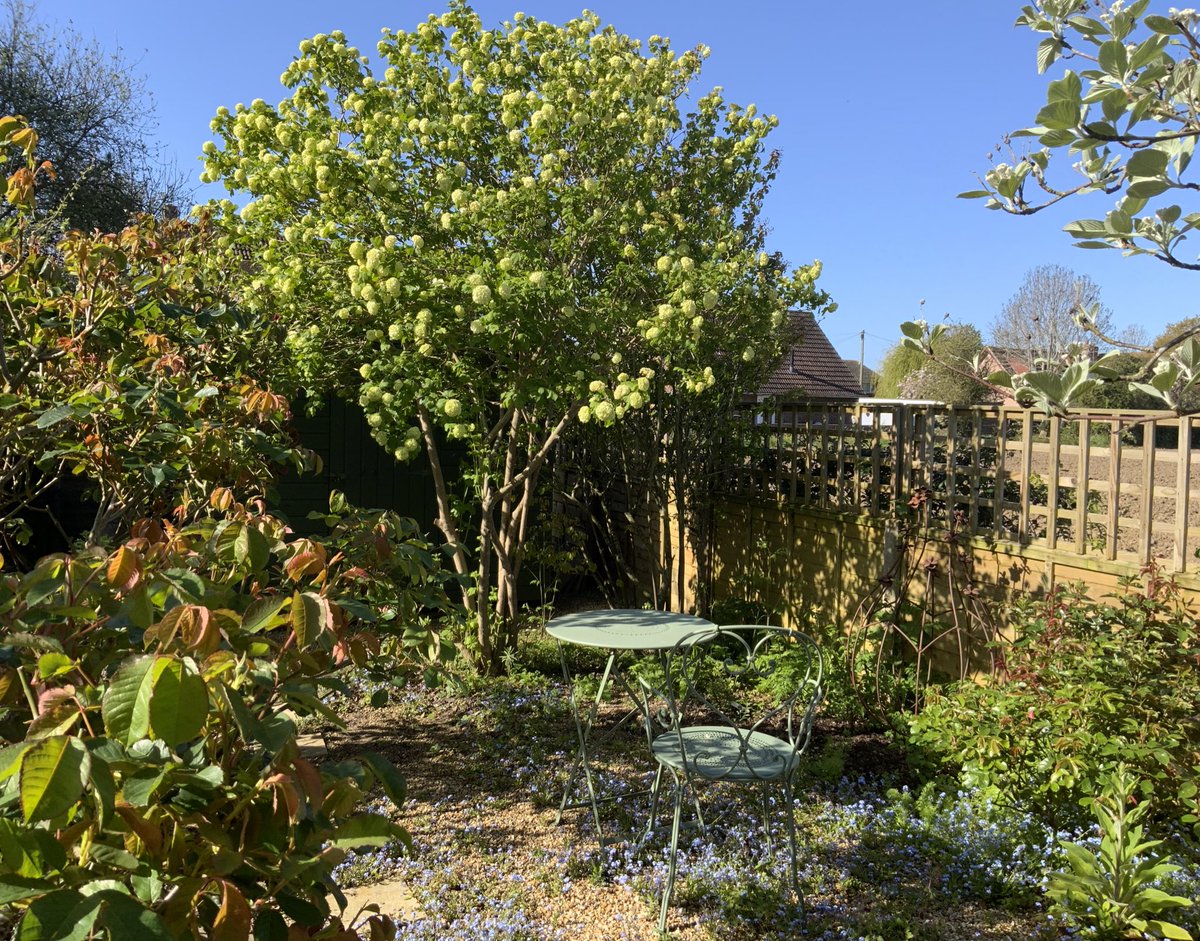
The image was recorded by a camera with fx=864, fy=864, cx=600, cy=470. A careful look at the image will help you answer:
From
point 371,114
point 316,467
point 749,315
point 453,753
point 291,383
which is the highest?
point 371,114

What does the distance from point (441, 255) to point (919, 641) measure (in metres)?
3.23

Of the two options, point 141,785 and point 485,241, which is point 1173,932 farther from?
point 485,241

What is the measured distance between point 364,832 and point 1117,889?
238cm

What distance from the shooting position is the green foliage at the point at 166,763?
0.90m

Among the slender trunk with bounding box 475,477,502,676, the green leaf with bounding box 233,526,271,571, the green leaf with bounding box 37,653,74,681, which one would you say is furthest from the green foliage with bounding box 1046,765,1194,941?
the slender trunk with bounding box 475,477,502,676

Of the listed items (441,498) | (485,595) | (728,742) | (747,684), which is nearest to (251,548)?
(728,742)

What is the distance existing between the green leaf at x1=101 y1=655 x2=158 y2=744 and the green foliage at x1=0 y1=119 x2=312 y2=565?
151 cm

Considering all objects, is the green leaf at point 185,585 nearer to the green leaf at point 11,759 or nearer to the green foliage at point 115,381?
the green leaf at point 11,759

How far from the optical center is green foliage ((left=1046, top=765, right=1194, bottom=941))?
2.47 meters

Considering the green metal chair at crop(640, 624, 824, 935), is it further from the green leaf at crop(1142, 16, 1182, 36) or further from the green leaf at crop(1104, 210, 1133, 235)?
the green leaf at crop(1142, 16, 1182, 36)

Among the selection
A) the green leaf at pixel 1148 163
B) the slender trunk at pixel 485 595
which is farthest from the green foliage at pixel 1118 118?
the slender trunk at pixel 485 595

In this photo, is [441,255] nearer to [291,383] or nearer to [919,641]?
[291,383]

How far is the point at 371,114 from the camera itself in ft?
14.9

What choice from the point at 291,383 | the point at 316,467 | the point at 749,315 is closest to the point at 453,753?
the point at 316,467
